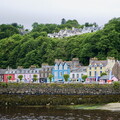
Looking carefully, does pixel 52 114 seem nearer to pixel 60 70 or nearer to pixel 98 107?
pixel 98 107

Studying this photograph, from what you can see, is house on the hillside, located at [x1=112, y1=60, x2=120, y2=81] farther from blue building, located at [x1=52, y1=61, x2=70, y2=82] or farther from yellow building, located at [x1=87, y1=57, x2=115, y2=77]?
blue building, located at [x1=52, y1=61, x2=70, y2=82]

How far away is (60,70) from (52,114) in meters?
28.1

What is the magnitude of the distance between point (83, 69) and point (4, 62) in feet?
120

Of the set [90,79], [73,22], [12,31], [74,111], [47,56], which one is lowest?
[74,111]

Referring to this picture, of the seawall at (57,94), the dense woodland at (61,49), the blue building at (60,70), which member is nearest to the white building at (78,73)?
the blue building at (60,70)

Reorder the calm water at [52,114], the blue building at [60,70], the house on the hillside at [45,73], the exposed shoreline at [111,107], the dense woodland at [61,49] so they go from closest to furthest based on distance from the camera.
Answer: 1. the calm water at [52,114]
2. the exposed shoreline at [111,107]
3. the blue building at [60,70]
4. the house on the hillside at [45,73]
5. the dense woodland at [61,49]

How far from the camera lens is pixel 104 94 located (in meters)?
49.8

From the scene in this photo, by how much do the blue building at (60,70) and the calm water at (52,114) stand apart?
22.5 meters

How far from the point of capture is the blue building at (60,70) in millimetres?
68938

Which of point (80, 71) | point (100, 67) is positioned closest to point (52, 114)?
point (100, 67)

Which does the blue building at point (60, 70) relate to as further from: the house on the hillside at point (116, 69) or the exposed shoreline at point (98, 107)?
Result: the exposed shoreline at point (98, 107)

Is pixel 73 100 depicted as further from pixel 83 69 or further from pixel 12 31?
pixel 12 31

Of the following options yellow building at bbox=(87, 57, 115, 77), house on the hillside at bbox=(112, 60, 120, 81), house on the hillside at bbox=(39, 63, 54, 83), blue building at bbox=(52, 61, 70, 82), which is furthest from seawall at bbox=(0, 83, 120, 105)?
house on the hillside at bbox=(39, 63, 54, 83)

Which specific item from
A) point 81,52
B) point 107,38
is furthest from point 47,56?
point 107,38
